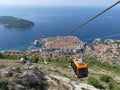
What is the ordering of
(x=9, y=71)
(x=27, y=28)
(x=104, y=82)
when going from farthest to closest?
(x=27, y=28)
(x=104, y=82)
(x=9, y=71)

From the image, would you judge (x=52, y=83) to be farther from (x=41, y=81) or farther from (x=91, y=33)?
(x=91, y=33)

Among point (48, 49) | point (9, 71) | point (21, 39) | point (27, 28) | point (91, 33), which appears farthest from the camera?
point (27, 28)

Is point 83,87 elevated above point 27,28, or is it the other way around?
point 27,28

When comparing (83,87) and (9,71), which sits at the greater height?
(9,71)

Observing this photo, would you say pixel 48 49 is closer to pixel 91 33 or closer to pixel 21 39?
pixel 21 39

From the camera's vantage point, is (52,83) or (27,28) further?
(27,28)

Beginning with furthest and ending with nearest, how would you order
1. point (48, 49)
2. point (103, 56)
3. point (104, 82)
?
point (48, 49)
point (103, 56)
point (104, 82)

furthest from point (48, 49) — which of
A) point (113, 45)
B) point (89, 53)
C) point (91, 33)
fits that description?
point (91, 33)

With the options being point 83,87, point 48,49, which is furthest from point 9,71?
point 48,49

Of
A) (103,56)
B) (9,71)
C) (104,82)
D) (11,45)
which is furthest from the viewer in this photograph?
(11,45)
